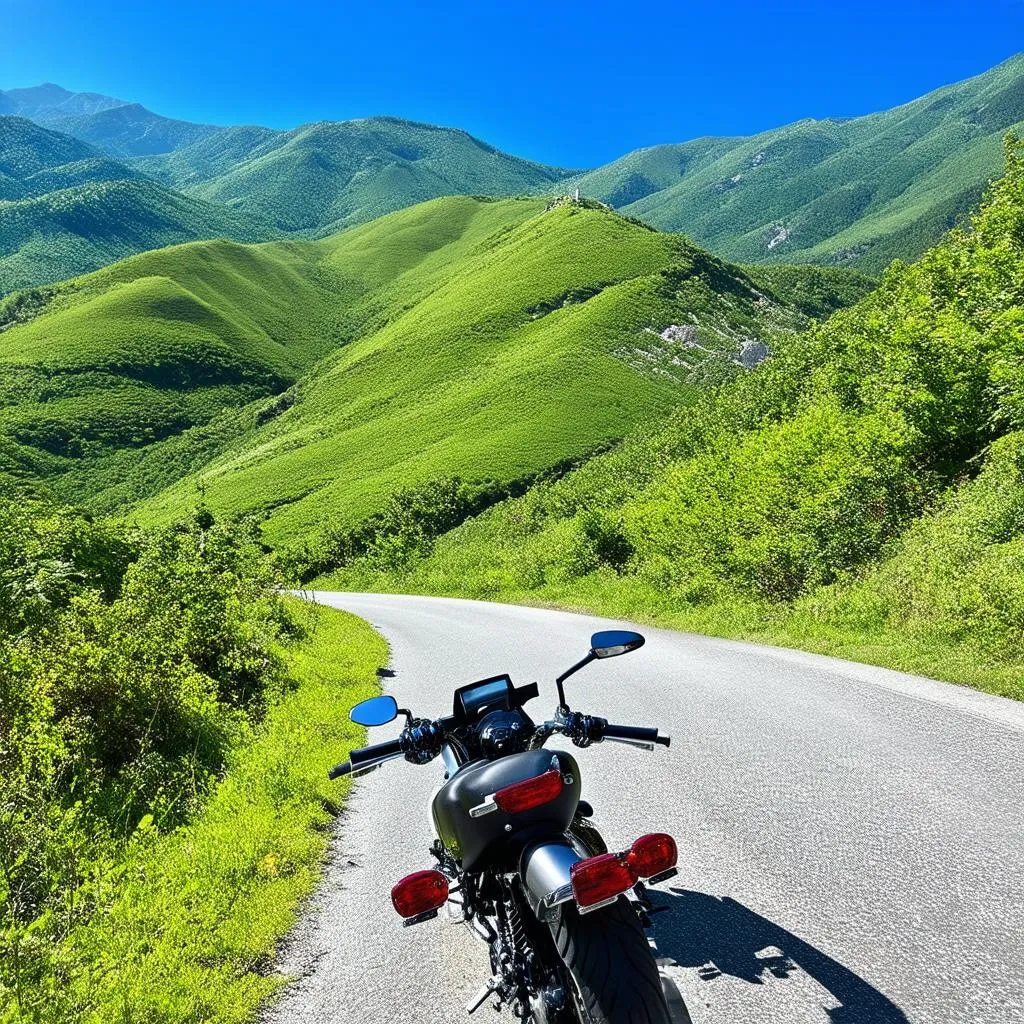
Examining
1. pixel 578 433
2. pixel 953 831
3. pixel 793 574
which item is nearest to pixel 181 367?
pixel 578 433

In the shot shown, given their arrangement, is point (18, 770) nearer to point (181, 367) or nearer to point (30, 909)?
point (30, 909)

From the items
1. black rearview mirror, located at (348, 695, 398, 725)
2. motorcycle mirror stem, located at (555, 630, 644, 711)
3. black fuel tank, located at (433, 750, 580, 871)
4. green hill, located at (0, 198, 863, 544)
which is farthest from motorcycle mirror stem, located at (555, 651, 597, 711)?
green hill, located at (0, 198, 863, 544)

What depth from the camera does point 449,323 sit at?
12688 cm

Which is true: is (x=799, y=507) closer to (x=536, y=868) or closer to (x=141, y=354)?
(x=536, y=868)

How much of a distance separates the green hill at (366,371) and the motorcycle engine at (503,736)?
67607mm

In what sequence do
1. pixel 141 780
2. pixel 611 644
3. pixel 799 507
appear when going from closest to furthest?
pixel 611 644
pixel 141 780
pixel 799 507

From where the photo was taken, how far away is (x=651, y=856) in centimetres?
261

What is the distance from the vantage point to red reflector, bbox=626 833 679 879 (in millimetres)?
2596

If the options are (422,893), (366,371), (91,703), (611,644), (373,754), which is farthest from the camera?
(366,371)

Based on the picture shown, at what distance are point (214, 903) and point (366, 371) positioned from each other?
12661 cm

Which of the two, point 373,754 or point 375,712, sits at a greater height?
point 375,712

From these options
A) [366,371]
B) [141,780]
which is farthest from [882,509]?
[366,371]

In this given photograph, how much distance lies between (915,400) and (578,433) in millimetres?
61369

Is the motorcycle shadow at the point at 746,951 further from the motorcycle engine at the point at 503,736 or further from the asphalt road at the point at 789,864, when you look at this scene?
the motorcycle engine at the point at 503,736
